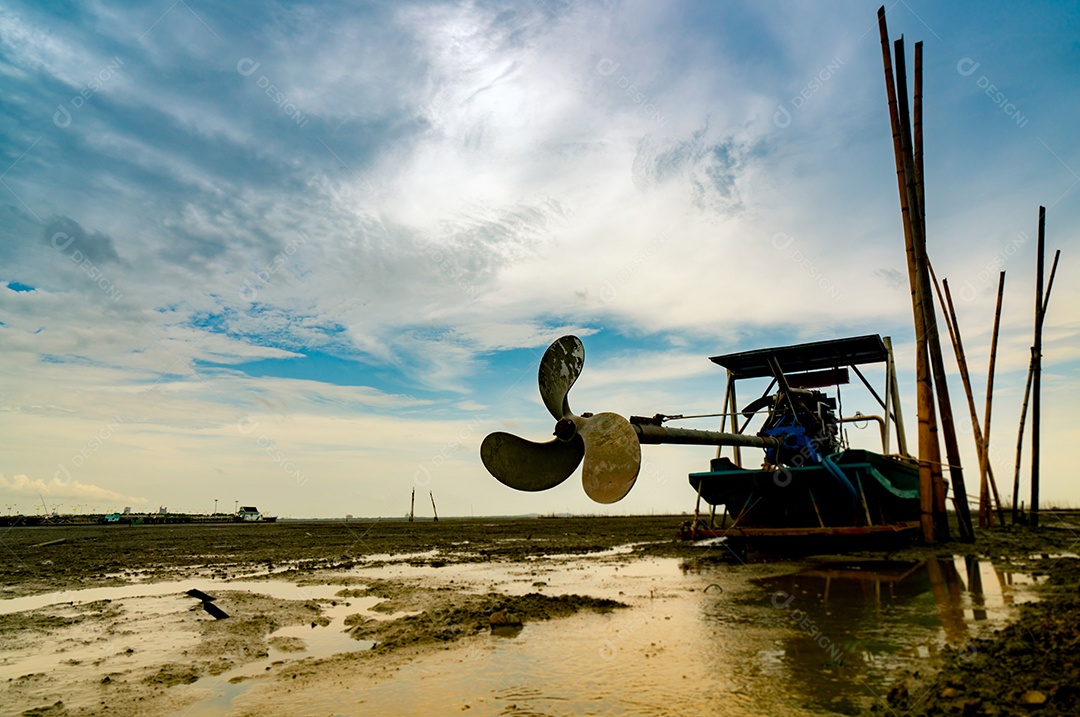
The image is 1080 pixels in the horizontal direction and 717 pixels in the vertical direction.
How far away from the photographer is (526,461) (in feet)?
21.0

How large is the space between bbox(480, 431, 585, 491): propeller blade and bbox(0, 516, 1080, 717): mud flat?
68.4 inches

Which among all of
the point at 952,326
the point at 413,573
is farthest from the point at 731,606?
the point at 952,326

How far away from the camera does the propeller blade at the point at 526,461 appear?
20.5 ft

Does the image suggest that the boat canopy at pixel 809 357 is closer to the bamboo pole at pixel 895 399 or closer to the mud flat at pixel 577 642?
the bamboo pole at pixel 895 399

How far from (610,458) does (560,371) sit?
1164 millimetres

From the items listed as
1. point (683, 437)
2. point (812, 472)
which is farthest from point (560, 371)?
point (812, 472)

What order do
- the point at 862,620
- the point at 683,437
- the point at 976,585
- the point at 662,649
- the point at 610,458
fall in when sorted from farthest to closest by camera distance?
the point at 976,585
the point at 683,437
the point at 862,620
the point at 662,649
the point at 610,458

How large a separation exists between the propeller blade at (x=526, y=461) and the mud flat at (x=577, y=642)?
5.70 feet

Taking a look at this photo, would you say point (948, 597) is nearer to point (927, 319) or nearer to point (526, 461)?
point (526, 461)

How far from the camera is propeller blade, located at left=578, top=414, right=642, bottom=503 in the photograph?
214 inches

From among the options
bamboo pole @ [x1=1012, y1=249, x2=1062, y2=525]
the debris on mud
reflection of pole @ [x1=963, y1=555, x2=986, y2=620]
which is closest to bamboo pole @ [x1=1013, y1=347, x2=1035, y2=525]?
bamboo pole @ [x1=1012, y1=249, x2=1062, y2=525]

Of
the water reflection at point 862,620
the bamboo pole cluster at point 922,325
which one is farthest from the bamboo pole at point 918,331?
the water reflection at point 862,620

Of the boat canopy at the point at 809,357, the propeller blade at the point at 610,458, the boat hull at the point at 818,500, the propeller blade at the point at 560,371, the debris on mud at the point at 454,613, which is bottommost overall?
the debris on mud at the point at 454,613

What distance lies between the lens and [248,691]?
5387 millimetres
